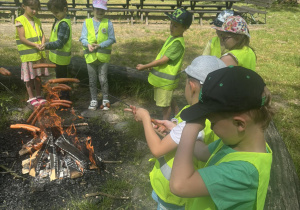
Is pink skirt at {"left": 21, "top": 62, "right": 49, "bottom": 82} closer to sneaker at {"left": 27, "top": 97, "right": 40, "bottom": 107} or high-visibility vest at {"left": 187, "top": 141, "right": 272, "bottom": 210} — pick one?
sneaker at {"left": 27, "top": 97, "right": 40, "bottom": 107}

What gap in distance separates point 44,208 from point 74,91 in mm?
3007

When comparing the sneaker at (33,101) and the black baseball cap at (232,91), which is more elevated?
the black baseball cap at (232,91)

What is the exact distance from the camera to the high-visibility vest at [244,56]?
3205 millimetres

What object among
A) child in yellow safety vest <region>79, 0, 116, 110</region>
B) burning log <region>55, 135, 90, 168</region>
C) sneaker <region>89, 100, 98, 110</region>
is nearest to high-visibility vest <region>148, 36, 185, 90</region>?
child in yellow safety vest <region>79, 0, 116, 110</region>

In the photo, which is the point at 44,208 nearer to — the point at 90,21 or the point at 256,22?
the point at 90,21

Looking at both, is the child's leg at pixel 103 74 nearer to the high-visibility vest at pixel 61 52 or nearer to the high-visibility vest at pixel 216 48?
the high-visibility vest at pixel 61 52

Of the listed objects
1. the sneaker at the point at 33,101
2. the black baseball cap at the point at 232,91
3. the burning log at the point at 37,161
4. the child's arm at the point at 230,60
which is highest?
the black baseball cap at the point at 232,91

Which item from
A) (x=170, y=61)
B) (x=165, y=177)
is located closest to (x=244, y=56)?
(x=170, y=61)

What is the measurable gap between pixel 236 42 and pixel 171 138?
183 cm

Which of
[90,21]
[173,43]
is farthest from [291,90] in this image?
[90,21]

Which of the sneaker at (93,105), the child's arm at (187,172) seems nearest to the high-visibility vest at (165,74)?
the sneaker at (93,105)

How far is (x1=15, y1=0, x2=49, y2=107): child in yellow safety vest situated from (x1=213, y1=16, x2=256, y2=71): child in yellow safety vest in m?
3.06

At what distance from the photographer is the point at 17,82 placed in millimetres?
5367

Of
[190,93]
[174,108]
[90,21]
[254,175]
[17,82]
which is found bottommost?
[174,108]
